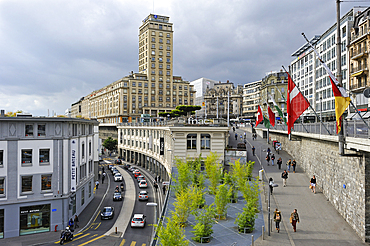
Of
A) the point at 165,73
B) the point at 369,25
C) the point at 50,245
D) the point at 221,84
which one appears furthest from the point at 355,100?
the point at 221,84

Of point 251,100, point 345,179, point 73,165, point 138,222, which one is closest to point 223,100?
point 251,100

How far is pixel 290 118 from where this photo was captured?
23.1 metres

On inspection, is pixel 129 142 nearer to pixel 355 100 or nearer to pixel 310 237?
pixel 355 100

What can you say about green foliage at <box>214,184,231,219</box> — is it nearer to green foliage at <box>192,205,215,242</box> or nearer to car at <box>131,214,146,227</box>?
green foliage at <box>192,205,215,242</box>

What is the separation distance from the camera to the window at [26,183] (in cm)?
2825

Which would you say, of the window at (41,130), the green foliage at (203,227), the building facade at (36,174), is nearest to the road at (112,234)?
the building facade at (36,174)

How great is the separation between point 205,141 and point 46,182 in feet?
64.1

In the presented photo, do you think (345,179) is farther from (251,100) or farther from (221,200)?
(251,100)

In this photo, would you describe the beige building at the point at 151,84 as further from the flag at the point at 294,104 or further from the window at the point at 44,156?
the flag at the point at 294,104

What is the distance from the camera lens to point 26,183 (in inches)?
1117

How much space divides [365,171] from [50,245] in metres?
25.1

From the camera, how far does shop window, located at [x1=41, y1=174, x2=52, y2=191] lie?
2905 centimetres

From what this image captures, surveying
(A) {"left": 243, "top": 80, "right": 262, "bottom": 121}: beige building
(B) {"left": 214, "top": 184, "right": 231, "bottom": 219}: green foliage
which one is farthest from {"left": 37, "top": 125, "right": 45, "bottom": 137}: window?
(A) {"left": 243, "top": 80, "right": 262, "bottom": 121}: beige building

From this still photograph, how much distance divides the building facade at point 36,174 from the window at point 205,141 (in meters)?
15.9
